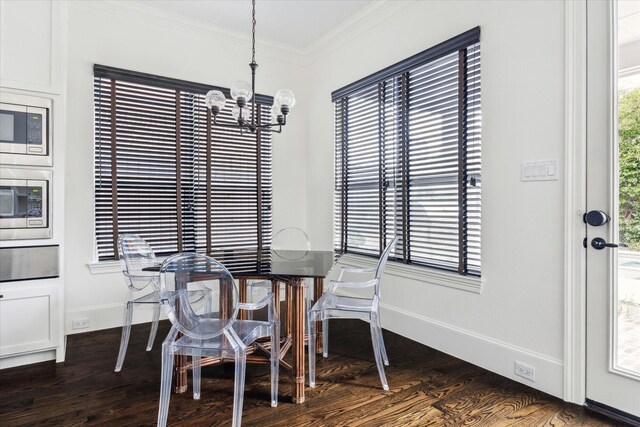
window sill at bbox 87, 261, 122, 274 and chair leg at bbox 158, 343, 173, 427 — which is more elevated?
window sill at bbox 87, 261, 122, 274

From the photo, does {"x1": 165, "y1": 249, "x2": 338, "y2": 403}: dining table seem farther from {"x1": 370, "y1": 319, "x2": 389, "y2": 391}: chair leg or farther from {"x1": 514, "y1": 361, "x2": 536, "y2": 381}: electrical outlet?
{"x1": 514, "y1": 361, "x2": 536, "y2": 381}: electrical outlet

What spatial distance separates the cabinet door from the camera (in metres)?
2.60

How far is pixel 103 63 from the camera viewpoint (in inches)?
138

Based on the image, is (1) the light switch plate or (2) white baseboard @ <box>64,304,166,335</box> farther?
(2) white baseboard @ <box>64,304,166,335</box>

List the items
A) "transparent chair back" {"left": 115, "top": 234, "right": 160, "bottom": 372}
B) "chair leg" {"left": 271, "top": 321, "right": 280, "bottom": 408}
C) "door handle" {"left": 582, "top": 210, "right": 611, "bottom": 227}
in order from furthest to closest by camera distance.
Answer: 1. "transparent chair back" {"left": 115, "top": 234, "right": 160, "bottom": 372}
2. "chair leg" {"left": 271, "top": 321, "right": 280, "bottom": 408}
3. "door handle" {"left": 582, "top": 210, "right": 611, "bottom": 227}

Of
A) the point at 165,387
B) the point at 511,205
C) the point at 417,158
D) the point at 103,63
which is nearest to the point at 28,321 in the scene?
the point at 165,387

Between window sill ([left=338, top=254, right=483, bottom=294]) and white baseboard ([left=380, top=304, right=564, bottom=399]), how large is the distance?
311 millimetres

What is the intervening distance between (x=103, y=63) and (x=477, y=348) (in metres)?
3.93

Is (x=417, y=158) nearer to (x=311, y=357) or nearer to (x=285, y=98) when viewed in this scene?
(x=285, y=98)

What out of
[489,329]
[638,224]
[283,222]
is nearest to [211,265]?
[489,329]

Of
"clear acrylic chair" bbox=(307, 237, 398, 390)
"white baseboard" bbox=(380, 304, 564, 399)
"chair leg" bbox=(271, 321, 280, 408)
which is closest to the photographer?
"chair leg" bbox=(271, 321, 280, 408)

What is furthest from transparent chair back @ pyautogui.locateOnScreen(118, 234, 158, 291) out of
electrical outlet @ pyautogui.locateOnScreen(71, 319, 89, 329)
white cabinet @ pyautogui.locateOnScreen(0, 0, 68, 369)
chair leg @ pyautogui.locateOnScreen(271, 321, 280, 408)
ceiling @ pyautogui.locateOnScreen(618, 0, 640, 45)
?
ceiling @ pyautogui.locateOnScreen(618, 0, 640, 45)

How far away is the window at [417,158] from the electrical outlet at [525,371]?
65 centimetres

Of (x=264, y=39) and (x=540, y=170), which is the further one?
(x=264, y=39)
